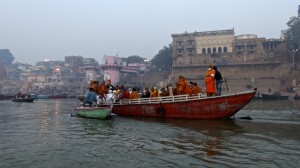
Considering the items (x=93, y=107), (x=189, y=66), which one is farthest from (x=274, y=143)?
(x=189, y=66)

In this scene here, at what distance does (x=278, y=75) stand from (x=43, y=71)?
254ft

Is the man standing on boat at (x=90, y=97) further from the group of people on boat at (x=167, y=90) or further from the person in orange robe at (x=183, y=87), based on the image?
the person in orange robe at (x=183, y=87)

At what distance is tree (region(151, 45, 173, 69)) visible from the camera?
286 feet

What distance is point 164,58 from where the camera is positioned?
87.8m

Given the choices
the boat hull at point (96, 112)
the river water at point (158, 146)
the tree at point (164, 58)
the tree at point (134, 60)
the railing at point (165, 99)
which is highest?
the tree at point (134, 60)

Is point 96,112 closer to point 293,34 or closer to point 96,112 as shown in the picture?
point 96,112

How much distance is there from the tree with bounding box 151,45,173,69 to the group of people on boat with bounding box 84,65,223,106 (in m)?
69.0

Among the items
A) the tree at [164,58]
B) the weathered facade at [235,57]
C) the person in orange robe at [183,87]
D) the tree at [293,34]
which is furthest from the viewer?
the tree at [164,58]

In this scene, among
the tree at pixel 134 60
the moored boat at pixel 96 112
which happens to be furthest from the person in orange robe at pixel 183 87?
the tree at pixel 134 60

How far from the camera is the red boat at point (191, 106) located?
13.5 meters

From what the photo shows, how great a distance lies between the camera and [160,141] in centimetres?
922

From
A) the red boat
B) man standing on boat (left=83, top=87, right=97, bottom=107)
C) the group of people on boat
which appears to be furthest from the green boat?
the red boat

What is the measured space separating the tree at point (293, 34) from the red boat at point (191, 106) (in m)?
56.4

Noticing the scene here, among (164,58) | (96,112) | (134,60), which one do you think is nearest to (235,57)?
(164,58)
